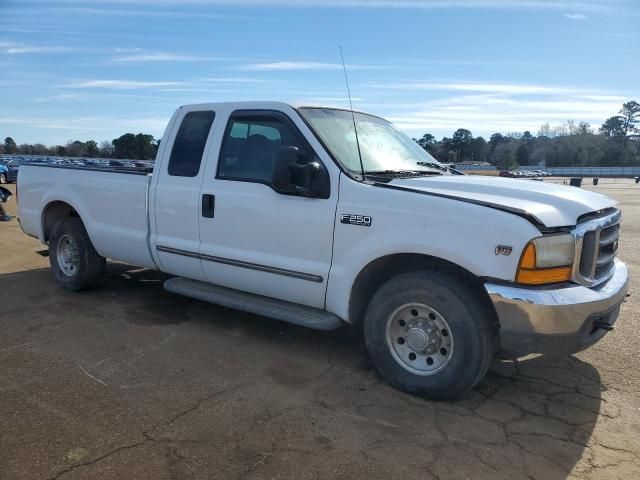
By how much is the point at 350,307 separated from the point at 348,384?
571 mm

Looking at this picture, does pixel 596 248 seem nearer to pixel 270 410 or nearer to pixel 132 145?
pixel 270 410

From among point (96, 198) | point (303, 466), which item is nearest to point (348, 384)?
point (303, 466)

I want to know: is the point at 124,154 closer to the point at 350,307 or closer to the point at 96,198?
the point at 96,198

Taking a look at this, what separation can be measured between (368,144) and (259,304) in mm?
1663

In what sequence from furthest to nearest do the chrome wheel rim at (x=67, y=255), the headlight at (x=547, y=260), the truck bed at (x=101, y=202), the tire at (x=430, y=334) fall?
the chrome wheel rim at (x=67, y=255)
the truck bed at (x=101, y=202)
the tire at (x=430, y=334)
the headlight at (x=547, y=260)

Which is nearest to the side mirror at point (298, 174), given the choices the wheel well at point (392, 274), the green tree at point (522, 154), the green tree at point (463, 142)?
the wheel well at point (392, 274)

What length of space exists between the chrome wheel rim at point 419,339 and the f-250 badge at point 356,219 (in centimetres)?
66

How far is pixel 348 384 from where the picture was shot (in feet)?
13.4

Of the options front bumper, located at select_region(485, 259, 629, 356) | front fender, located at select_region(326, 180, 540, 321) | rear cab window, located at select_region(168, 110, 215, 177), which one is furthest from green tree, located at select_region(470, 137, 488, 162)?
front bumper, located at select_region(485, 259, 629, 356)

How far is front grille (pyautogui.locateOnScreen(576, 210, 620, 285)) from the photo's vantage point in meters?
3.62

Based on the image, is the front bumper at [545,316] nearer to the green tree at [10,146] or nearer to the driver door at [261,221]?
the driver door at [261,221]

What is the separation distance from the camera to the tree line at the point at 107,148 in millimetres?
13531

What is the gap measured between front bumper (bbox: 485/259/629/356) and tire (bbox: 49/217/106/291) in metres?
4.61

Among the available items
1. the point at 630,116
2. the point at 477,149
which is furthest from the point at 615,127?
the point at 477,149
